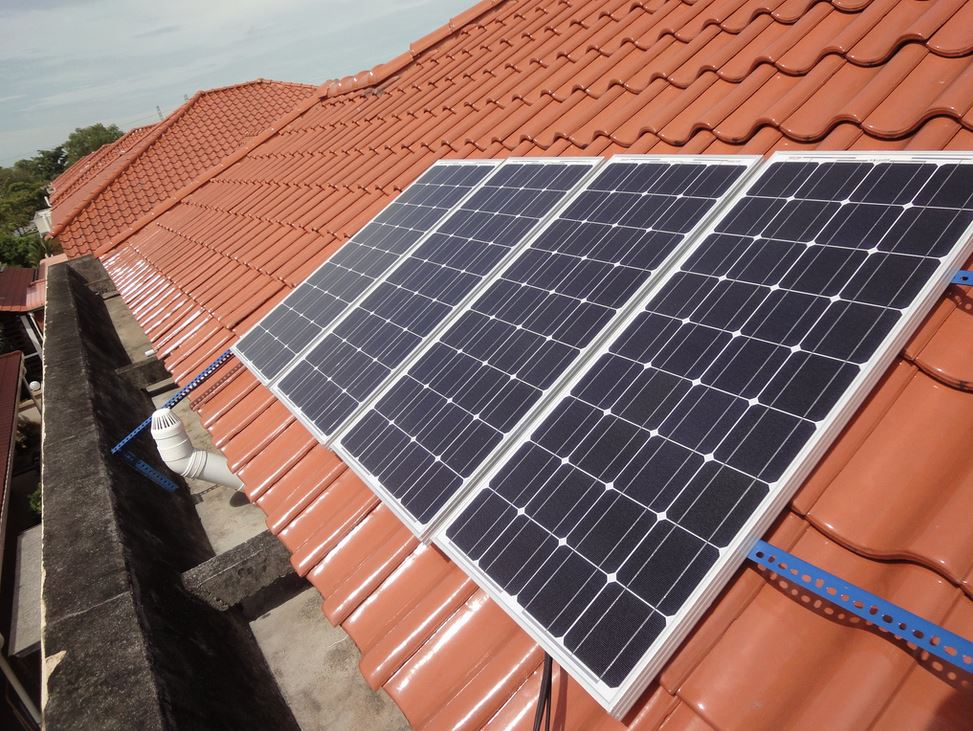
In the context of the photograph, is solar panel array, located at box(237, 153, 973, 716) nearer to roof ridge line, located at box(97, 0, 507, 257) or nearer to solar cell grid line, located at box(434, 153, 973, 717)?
solar cell grid line, located at box(434, 153, 973, 717)

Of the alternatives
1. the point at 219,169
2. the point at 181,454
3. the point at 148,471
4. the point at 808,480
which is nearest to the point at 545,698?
the point at 808,480

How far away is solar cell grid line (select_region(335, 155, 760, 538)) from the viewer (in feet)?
11.9

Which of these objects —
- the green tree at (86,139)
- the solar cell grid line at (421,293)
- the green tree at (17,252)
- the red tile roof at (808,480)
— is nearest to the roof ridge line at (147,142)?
the red tile roof at (808,480)

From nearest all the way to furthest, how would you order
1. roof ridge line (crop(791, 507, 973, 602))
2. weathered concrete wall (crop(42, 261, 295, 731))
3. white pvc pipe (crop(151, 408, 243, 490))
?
roof ridge line (crop(791, 507, 973, 602))
weathered concrete wall (crop(42, 261, 295, 731))
white pvc pipe (crop(151, 408, 243, 490))

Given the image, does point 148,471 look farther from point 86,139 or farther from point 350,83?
point 86,139

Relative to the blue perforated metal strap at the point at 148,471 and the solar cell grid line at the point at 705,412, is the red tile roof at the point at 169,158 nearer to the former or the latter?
the blue perforated metal strap at the point at 148,471

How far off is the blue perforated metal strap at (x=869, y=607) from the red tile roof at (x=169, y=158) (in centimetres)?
1796

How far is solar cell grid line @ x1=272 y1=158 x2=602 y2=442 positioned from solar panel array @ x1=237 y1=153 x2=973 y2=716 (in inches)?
1.2

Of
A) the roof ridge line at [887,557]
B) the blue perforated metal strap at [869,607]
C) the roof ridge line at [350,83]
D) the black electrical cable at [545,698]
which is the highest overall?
the roof ridge line at [350,83]

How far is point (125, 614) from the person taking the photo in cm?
464

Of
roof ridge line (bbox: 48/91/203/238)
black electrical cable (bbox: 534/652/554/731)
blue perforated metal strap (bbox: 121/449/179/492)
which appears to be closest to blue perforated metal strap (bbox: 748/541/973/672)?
black electrical cable (bbox: 534/652/554/731)

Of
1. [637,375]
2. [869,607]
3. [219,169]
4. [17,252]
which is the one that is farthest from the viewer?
[17,252]

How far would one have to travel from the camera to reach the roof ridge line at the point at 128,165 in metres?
16.9

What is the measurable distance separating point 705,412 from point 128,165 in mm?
21592
